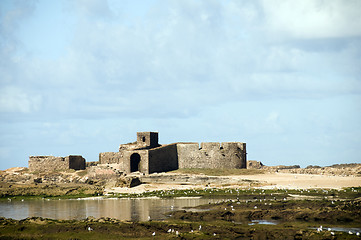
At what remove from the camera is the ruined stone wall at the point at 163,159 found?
45.5 metres

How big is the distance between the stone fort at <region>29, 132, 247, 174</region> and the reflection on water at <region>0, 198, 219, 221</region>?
38.2 feet

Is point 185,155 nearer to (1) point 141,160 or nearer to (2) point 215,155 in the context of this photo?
(2) point 215,155

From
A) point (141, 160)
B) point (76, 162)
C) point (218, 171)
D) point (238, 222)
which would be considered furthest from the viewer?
point (76, 162)

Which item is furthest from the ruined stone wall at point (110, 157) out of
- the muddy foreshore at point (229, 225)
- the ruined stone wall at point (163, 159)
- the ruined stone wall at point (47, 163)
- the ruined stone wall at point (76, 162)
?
the muddy foreshore at point (229, 225)

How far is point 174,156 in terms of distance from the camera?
48688 mm

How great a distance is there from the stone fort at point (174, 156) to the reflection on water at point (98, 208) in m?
11.7

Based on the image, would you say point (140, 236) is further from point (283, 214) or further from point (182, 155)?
point (182, 155)

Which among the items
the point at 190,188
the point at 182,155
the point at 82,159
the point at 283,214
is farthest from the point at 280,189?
the point at 82,159

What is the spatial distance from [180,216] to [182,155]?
24.3 meters

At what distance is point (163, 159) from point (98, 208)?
57.1 feet

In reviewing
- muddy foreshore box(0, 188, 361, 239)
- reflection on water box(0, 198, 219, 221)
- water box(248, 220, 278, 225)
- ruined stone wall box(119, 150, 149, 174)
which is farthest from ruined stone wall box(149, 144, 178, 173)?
water box(248, 220, 278, 225)

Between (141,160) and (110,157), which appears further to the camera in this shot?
(110,157)

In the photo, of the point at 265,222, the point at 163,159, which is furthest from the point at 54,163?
the point at 265,222

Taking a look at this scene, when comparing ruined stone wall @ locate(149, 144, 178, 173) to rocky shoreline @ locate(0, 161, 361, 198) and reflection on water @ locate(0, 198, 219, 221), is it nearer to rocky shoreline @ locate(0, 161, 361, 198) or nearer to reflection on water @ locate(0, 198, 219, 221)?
rocky shoreline @ locate(0, 161, 361, 198)
